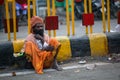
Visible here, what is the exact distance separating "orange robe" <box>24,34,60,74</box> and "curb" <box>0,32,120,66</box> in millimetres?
377

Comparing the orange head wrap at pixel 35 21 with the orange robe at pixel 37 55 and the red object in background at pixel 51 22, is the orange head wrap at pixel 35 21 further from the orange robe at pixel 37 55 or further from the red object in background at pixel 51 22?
the red object in background at pixel 51 22

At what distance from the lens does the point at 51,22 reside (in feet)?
20.8

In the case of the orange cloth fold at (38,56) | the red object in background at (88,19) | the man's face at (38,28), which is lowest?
the orange cloth fold at (38,56)

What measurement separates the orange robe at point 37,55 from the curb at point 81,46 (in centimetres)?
38

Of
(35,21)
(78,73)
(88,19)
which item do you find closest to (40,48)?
(35,21)

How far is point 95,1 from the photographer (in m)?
15.0

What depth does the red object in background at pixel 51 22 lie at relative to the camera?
6297 mm

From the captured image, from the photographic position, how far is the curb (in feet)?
20.2

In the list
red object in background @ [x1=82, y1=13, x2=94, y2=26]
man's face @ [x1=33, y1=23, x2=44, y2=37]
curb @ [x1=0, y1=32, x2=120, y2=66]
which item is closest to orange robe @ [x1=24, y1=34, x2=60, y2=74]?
man's face @ [x1=33, y1=23, x2=44, y2=37]

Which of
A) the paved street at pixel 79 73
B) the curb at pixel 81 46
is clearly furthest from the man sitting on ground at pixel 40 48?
the curb at pixel 81 46

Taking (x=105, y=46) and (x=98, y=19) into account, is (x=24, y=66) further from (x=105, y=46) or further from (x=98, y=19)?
(x=98, y=19)

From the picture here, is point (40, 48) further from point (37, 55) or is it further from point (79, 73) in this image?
point (79, 73)

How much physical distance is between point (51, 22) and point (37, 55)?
773 mm

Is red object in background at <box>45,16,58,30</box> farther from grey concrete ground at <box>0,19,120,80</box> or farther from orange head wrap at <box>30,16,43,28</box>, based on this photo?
grey concrete ground at <box>0,19,120,80</box>
